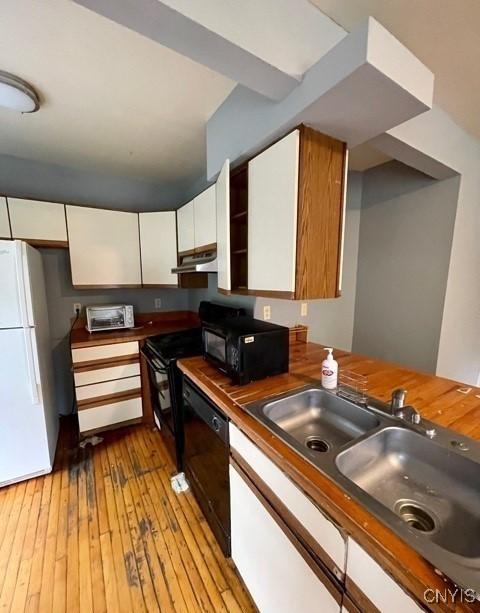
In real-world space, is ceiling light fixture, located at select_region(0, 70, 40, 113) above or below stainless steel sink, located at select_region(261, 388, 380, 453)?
above

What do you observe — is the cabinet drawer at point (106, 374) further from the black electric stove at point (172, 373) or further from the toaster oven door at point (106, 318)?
the toaster oven door at point (106, 318)

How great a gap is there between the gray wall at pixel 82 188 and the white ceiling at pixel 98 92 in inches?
4.7

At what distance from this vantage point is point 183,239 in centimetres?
259

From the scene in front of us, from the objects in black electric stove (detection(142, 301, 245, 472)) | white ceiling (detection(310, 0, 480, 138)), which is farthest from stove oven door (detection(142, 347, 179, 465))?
white ceiling (detection(310, 0, 480, 138))

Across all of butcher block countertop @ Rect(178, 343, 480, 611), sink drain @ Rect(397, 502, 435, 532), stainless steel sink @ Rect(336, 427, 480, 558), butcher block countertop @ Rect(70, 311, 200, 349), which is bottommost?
sink drain @ Rect(397, 502, 435, 532)

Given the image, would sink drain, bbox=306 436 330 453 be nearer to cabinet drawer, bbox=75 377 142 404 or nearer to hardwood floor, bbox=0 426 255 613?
hardwood floor, bbox=0 426 255 613

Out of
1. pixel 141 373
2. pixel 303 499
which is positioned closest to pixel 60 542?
pixel 141 373

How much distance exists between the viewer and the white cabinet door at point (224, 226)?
1464mm

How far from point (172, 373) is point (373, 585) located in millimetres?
1420

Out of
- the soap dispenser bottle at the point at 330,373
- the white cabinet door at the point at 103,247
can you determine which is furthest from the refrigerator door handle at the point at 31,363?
the soap dispenser bottle at the point at 330,373

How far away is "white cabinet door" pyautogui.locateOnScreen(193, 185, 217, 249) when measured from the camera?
1961mm

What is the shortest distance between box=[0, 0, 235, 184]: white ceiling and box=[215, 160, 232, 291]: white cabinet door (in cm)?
54

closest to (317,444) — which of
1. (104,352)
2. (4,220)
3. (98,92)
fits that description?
(104,352)

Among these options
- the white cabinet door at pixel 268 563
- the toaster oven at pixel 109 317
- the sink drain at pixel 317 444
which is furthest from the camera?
the toaster oven at pixel 109 317
